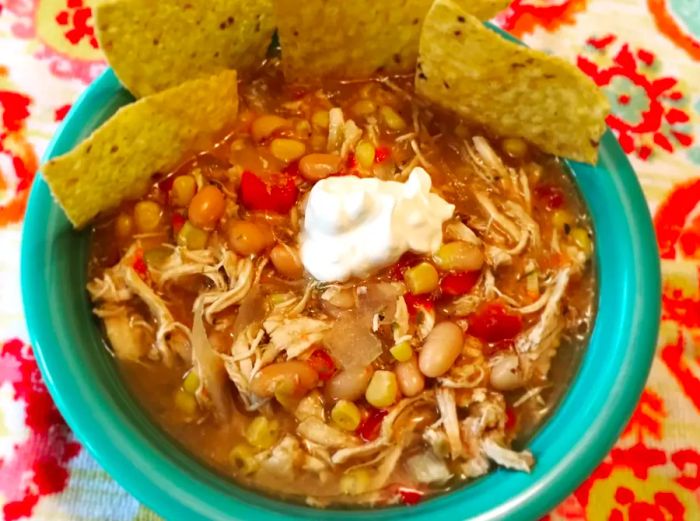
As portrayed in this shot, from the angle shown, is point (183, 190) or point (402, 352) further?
point (183, 190)

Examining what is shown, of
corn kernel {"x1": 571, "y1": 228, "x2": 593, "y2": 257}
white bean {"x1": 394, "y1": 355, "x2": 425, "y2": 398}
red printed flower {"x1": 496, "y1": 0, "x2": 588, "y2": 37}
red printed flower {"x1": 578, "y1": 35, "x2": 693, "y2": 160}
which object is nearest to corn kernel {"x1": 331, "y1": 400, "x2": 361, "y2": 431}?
white bean {"x1": 394, "y1": 355, "x2": 425, "y2": 398}

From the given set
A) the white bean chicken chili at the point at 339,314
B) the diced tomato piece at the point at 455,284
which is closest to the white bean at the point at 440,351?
the white bean chicken chili at the point at 339,314

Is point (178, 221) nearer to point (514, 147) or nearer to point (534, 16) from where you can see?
point (514, 147)

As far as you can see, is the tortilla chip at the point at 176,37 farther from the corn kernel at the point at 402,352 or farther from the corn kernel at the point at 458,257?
the corn kernel at the point at 402,352

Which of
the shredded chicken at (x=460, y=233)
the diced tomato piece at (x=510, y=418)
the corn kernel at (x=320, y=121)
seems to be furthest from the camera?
the corn kernel at (x=320, y=121)

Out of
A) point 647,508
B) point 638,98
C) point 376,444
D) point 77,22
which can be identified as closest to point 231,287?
point 376,444

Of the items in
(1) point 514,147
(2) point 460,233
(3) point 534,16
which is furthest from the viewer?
(3) point 534,16

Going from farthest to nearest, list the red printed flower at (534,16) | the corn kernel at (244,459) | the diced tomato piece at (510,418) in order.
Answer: the red printed flower at (534,16) < the diced tomato piece at (510,418) < the corn kernel at (244,459)
